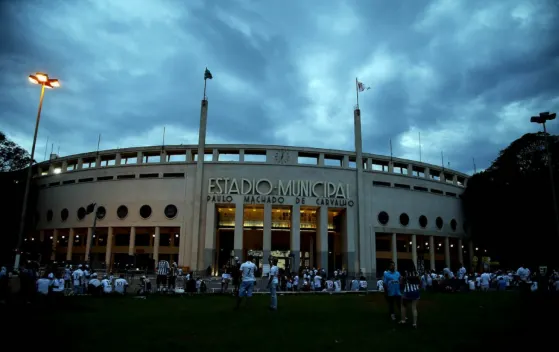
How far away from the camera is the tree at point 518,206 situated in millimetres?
40938

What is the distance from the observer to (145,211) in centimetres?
4647

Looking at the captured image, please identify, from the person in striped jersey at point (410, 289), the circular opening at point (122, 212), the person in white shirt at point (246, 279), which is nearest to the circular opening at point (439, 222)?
the circular opening at point (122, 212)

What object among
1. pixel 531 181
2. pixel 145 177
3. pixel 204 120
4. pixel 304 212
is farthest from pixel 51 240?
pixel 531 181

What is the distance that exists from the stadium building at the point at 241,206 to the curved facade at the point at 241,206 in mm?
126

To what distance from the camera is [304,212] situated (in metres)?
50.4

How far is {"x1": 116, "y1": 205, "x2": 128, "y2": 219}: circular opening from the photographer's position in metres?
46.9

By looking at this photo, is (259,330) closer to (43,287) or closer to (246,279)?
(246,279)

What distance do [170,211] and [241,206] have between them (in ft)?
27.3

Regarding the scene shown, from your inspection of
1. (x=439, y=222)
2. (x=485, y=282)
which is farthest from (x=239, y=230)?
(x=439, y=222)

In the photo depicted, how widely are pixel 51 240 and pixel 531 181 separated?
58969 mm

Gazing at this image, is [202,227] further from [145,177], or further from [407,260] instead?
[407,260]

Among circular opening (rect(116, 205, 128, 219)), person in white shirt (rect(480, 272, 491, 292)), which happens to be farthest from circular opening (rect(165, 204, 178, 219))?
person in white shirt (rect(480, 272, 491, 292))

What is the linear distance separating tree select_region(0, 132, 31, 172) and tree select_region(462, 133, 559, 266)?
5452 centimetres

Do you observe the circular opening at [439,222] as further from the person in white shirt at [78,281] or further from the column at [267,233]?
the person in white shirt at [78,281]
